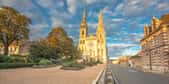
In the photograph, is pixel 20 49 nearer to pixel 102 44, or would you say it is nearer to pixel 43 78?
pixel 102 44

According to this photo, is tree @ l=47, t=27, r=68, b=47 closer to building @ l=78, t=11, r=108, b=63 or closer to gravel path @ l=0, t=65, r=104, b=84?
gravel path @ l=0, t=65, r=104, b=84

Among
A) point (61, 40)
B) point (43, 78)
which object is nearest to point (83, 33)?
point (61, 40)

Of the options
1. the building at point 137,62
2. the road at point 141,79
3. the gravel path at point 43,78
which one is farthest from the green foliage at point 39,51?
the gravel path at point 43,78

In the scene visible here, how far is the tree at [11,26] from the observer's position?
60.2 meters

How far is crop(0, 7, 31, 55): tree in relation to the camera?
60156mm

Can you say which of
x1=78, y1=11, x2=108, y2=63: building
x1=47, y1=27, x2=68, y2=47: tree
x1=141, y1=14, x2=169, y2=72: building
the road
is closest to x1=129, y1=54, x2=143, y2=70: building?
x1=141, y1=14, x2=169, y2=72: building

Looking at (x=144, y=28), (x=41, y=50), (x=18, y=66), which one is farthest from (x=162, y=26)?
(x=41, y=50)

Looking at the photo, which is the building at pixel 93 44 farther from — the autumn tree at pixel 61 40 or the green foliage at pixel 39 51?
the green foliage at pixel 39 51

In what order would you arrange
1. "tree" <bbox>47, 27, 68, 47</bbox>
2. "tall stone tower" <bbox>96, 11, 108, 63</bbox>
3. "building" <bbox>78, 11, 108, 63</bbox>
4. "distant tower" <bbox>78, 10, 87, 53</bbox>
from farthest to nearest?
"tall stone tower" <bbox>96, 11, 108, 63</bbox> → "building" <bbox>78, 11, 108, 63</bbox> → "distant tower" <bbox>78, 10, 87, 53</bbox> → "tree" <bbox>47, 27, 68, 47</bbox>

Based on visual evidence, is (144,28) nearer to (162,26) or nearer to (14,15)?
(162,26)

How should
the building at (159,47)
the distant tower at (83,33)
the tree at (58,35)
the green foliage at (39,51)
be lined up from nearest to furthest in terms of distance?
the building at (159,47) → the green foliage at (39,51) → the tree at (58,35) → the distant tower at (83,33)

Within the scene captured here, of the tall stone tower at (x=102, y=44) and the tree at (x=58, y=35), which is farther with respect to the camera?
the tall stone tower at (x=102, y=44)

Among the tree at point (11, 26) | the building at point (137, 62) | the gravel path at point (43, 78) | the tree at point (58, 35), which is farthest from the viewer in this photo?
the building at point (137, 62)

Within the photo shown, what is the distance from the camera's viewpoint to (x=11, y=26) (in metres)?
61.9
